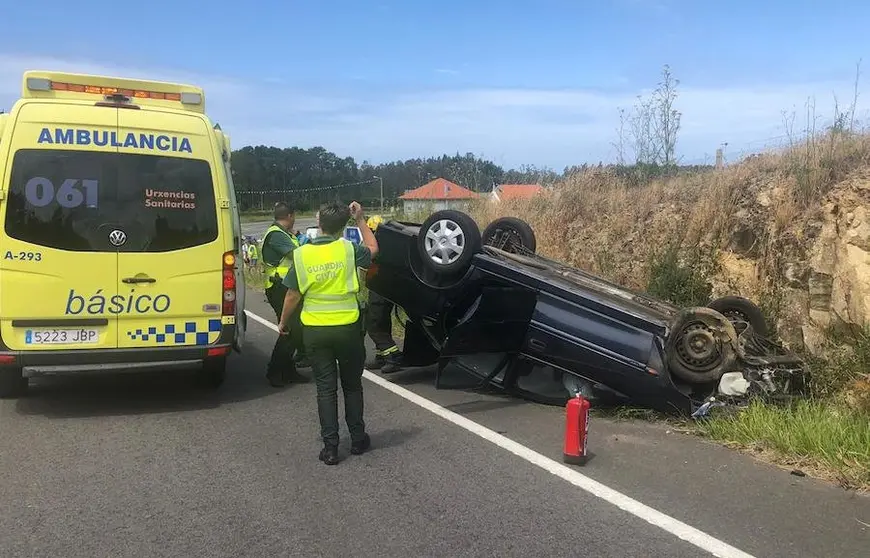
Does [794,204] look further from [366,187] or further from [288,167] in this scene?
[288,167]

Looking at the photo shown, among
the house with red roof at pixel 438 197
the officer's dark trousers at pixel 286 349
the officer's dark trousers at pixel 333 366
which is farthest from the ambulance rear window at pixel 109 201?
the house with red roof at pixel 438 197

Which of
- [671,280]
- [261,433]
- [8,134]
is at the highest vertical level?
[8,134]

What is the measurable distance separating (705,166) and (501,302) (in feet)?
20.1

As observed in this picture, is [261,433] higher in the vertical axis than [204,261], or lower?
lower

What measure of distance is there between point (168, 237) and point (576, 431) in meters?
3.72

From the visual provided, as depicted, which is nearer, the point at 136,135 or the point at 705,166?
the point at 136,135

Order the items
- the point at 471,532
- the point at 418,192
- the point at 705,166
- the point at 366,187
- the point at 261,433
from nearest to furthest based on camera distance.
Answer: the point at 471,532
the point at 261,433
the point at 705,166
the point at 418,192
the point at 366,187

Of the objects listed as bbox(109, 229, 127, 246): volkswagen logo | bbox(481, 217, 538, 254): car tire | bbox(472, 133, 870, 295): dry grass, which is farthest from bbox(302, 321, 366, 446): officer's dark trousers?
bbox(472, 133, 870, 295): dry grass

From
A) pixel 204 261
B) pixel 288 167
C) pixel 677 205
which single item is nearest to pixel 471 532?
pixel 204 261

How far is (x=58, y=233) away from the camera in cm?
580

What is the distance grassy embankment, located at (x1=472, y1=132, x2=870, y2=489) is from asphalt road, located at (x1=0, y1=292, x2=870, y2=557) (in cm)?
37

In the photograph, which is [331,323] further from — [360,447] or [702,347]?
[702,347]

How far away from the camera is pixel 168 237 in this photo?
610cm

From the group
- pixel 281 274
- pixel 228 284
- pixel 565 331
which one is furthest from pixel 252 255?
pixel 565 331
